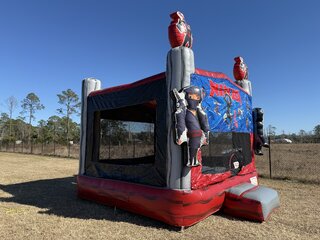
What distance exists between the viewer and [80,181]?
658cm

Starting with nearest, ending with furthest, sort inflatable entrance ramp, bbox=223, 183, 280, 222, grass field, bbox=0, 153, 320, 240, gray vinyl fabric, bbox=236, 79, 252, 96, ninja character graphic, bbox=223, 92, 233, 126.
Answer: grass field, bbox=0, 153, 320, 240, inflatable entrance ramp, bbox=223, 183, 280, 222, ninja character graphic, bbox=223, 92, 233, 126, gray vinyl fabric, bbox=236, 79, 252, 96

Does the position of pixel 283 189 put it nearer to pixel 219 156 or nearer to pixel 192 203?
pixel 219 156

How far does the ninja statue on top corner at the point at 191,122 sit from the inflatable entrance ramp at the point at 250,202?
4.13ft

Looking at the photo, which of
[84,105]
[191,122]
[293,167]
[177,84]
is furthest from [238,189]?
[293,167]

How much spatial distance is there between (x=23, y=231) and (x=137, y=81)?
3.22 m

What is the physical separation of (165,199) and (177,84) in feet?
6.12

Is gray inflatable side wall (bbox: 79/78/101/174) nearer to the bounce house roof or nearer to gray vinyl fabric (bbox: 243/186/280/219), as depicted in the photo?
the bounce house roof

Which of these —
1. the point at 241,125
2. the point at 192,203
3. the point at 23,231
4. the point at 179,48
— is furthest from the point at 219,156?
the point at 23,231

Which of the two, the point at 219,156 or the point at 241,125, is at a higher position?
the point at 241,125

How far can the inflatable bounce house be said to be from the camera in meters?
4.52

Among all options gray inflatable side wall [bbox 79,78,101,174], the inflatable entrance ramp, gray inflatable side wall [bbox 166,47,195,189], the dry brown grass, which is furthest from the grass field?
the dry brown grass

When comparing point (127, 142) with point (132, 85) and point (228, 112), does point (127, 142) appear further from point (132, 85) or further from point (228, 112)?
point (228, 112)

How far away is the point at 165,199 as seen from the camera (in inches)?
180

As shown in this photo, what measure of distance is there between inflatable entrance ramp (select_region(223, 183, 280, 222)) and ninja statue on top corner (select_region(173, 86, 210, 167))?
126 centimetres
